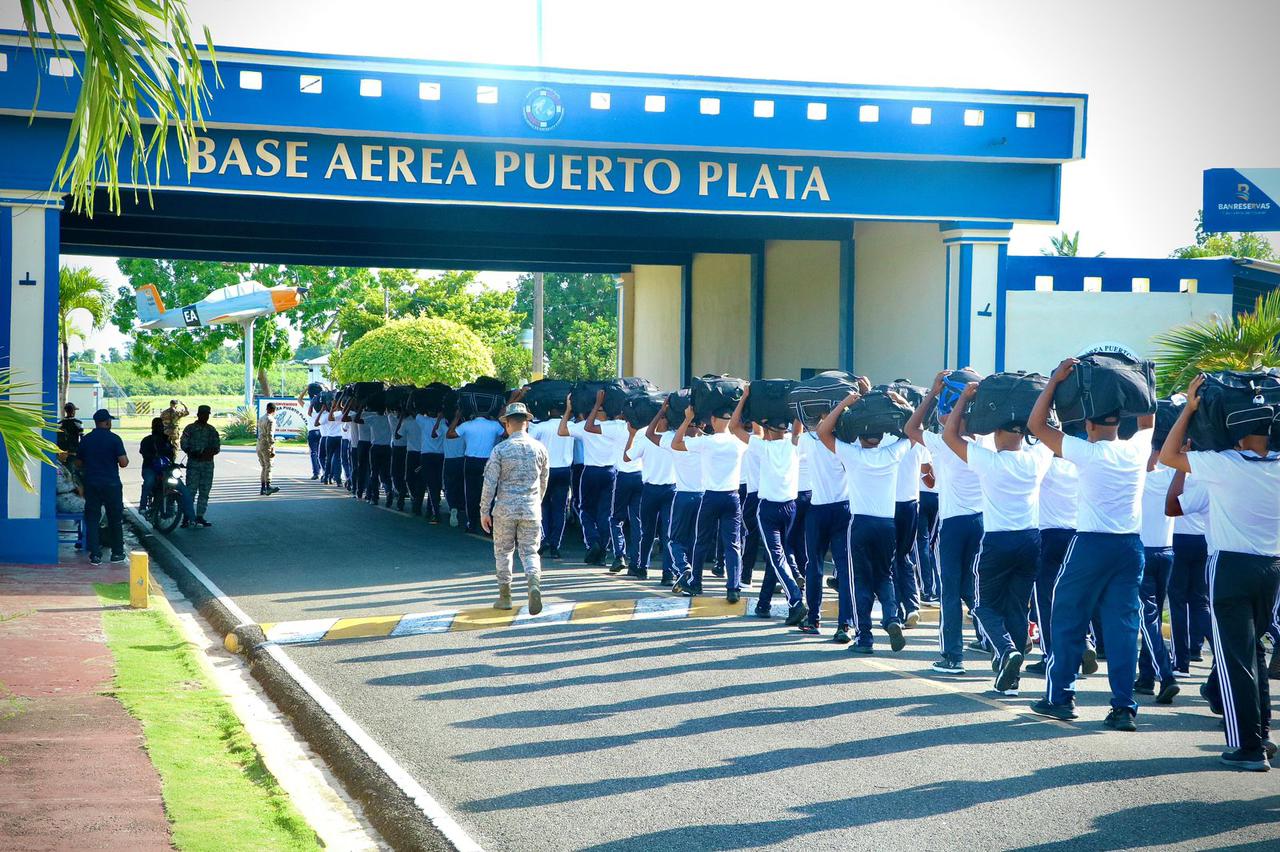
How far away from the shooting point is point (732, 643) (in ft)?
36.7

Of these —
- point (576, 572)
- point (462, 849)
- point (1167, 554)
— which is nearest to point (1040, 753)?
point (1167, 554)

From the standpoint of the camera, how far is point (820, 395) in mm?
11352

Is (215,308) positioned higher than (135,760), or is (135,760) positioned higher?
(215,308)

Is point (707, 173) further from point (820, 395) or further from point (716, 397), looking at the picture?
point (820, 395)

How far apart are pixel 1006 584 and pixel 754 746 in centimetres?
263

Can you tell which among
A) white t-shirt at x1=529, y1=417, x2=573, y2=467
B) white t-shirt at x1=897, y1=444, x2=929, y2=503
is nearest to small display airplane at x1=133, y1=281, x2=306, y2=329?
white t-shirt at x1=529, y1=417, x2=573, y2=467

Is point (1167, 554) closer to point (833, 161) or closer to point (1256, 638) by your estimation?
point (1256, 638)

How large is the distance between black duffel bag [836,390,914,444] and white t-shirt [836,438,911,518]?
130mm

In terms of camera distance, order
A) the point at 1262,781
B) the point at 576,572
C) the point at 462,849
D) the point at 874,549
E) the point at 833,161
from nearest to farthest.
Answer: the point at 462,849, the point at 1262,781, the point at 874,549, the point at 576,572, the point at 833,161

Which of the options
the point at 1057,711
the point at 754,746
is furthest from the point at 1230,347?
the point at 754,746

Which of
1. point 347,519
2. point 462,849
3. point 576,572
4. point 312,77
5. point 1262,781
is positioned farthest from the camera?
point 347,519

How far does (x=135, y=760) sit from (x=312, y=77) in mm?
12367

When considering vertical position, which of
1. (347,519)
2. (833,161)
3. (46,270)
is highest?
(833,161)

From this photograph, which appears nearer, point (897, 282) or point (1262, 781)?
point (1262, 781)
